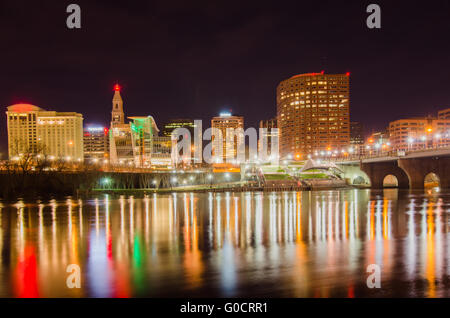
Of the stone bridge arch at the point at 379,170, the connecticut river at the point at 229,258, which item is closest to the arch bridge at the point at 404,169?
the stone bridge arch at the point at 379,170

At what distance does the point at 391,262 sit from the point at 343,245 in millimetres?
3506

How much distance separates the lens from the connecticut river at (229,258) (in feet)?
41.2

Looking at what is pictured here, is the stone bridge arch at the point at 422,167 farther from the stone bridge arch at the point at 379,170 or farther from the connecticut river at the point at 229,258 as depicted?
the connecticut river at the point at 229,258

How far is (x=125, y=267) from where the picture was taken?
600 inches

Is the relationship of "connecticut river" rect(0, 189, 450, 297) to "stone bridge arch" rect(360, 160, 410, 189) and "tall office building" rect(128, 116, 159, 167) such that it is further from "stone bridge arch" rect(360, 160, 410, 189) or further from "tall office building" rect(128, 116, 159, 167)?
"tall office building" rect(128, 116, 159, 167)

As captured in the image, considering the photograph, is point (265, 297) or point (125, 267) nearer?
point (265, 297)

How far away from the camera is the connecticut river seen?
12.6 meters

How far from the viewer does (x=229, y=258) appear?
16594 mm

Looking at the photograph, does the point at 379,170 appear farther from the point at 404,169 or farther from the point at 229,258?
the point at 229,258

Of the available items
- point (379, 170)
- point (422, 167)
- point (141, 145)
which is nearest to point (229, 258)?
point (422, 167)

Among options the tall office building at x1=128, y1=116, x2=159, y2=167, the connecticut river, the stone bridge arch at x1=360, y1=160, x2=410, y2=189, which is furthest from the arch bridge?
the tall office building at x1=128, y1=116, x2=159, y2=167
